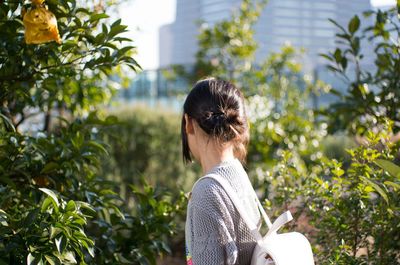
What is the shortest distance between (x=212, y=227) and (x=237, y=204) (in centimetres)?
10

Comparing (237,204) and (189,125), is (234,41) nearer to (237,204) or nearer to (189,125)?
(189,125)

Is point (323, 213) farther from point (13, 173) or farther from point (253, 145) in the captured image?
point (253, 145)

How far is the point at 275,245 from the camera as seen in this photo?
185 cm

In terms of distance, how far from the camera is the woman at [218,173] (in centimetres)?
189

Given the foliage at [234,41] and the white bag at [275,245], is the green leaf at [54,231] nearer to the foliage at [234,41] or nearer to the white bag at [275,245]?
the white bag at [275,245]

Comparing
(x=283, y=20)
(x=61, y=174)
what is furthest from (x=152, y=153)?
(x=61, y=174)

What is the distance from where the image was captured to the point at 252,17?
6.80 meters

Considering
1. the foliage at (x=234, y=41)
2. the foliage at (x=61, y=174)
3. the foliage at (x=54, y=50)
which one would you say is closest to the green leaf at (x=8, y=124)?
the foliage at (x=61, y=174)

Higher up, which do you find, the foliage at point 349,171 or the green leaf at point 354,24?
the green leaf at point 354,24

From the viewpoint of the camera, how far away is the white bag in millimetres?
1830

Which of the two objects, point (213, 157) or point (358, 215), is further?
point (358, 215)

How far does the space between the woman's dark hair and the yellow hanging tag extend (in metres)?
0.64

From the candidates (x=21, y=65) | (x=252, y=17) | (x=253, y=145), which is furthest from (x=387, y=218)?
(x=252, y=17)

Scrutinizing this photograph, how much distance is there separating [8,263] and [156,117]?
5.61m
